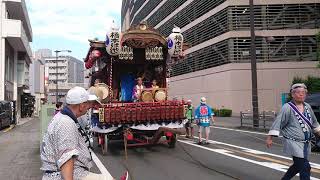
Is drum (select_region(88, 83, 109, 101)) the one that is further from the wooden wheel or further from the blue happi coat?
the blue happi coat

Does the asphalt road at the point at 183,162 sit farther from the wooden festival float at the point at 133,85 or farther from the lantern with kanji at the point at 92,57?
the lantern with kanji at the point at 92,57

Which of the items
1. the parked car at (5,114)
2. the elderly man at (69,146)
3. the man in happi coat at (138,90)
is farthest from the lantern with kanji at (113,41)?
the parked car at (5,114)

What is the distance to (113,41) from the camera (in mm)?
14109

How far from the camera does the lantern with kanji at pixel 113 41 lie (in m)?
14.1

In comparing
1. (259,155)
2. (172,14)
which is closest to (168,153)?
(259,155)

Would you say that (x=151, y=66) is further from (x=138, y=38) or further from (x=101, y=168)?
(x=101, y=168)

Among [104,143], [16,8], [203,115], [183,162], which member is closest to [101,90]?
[104,143]

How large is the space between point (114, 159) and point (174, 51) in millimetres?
4079

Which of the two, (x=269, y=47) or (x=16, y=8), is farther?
(x=16, y=8)

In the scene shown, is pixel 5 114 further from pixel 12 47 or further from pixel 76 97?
pixel 76 97

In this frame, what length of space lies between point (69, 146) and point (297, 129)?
4.25 metres

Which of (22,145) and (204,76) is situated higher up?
(204,76)

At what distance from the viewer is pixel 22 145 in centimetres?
1911

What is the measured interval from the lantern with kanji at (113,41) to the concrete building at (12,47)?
2903 cm
